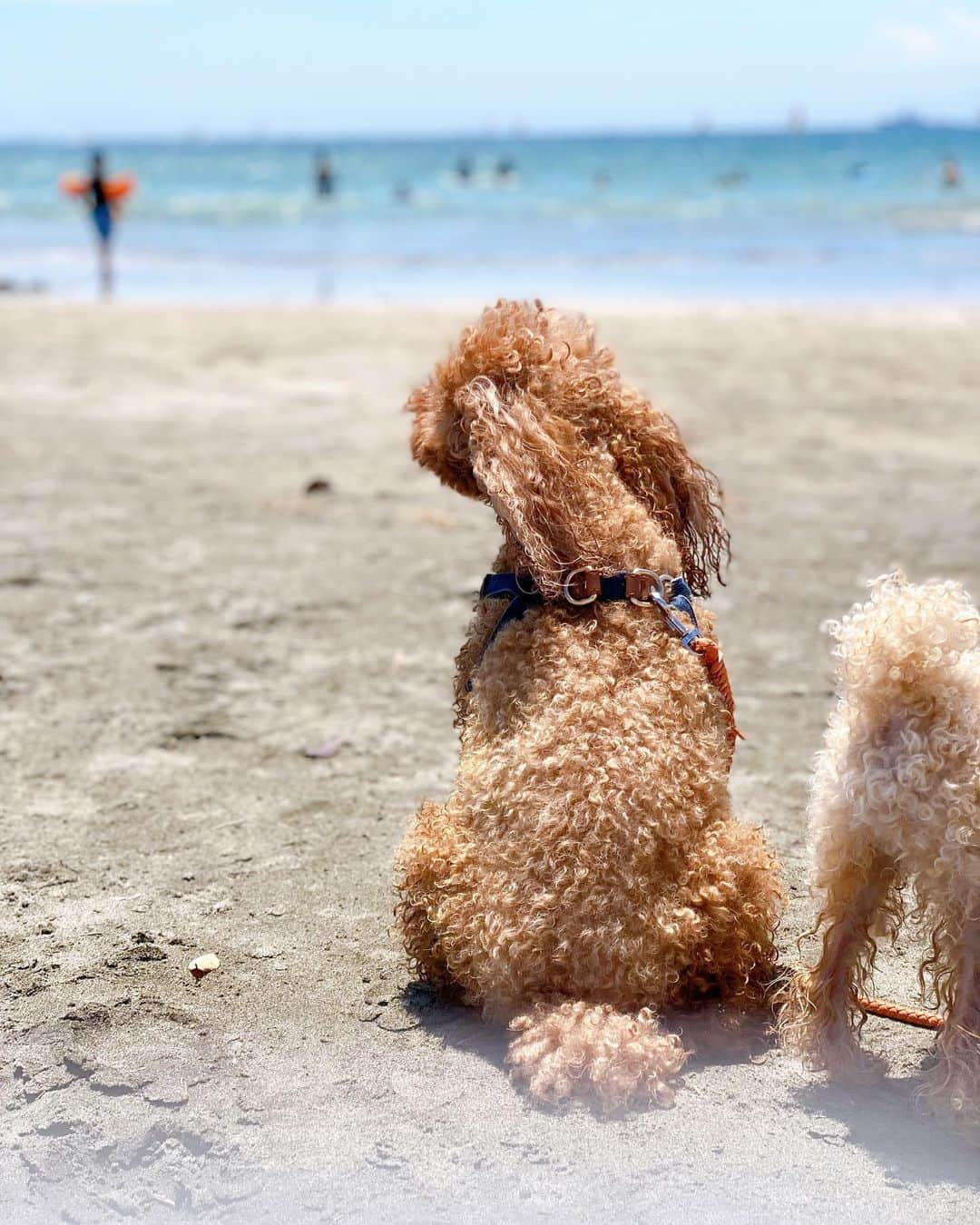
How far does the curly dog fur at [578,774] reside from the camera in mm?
2652

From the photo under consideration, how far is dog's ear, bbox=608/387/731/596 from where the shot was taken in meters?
3.07

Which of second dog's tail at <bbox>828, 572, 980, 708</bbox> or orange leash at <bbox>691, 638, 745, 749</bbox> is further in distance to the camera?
orange leash at <bbox>691, 638, 745, 749</bbox>

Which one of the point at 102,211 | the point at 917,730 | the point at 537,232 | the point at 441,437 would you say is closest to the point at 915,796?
the point at 917,730

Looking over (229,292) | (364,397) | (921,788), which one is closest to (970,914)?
(921,788)

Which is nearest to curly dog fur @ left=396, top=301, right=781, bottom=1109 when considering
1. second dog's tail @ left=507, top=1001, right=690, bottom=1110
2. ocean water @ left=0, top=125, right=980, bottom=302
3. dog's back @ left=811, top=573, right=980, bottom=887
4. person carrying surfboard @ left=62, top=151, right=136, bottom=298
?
second dog's tail @ left=507, top=1001, right=690, bottom=1110

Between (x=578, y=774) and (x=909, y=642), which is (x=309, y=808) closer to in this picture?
(x=578, y=774)

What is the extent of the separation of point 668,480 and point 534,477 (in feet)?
1.46

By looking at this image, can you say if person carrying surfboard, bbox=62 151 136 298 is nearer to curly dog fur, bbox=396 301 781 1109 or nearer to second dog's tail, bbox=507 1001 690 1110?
curly dog fur, bbox=396 301 781 1109

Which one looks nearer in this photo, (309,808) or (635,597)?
(635,597)

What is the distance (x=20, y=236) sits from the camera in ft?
104

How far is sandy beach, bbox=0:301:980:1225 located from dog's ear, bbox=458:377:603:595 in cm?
111

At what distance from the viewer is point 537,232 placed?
102ft

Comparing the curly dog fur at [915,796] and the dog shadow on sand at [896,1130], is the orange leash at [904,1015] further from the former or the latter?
the curly dog fur at [915,796]

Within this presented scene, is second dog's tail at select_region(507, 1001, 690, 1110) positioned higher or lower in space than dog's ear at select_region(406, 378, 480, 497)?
lower
